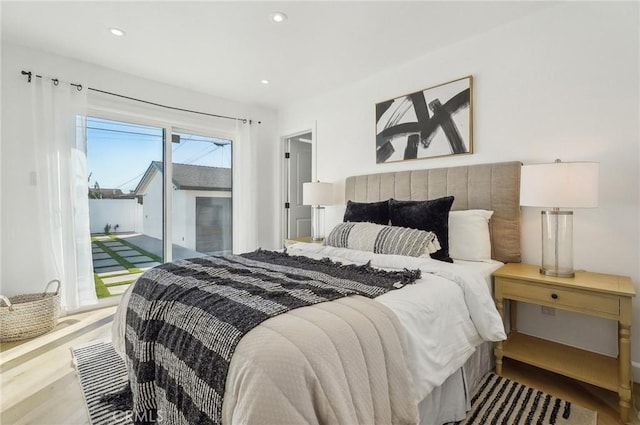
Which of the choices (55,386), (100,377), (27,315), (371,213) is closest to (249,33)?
(371,213)

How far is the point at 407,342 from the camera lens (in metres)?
1.20

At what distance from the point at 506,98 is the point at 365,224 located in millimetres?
1480

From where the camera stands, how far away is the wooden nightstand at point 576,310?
1583mm

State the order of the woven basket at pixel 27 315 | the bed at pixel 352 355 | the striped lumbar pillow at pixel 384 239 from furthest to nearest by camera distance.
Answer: the woven basket at pixel 27 315
the striped lumbar pillow at pixel 384 239
the bed at pixel 352 355

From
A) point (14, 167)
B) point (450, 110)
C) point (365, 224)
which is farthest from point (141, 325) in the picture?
point (450, 110)

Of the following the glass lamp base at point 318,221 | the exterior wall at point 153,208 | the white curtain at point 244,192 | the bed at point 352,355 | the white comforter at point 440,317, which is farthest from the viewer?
the white curtain at point 244,192

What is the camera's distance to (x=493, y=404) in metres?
1.71

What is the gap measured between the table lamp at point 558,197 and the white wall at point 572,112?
276 mm

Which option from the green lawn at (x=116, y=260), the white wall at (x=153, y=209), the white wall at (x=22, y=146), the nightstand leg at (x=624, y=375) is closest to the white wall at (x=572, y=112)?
the nightstand leg at (x=624, y=375)

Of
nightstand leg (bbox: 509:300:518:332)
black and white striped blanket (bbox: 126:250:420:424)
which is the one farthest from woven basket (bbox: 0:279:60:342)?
nightstand leg (bbox: 509:300:518:332)

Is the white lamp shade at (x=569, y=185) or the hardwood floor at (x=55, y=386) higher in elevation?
the white lamp shade at (x=569, y=185)

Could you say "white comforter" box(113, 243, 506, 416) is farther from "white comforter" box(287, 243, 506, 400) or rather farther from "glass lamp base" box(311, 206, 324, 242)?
"glass lamp base" box(311, 206, 324, 242)

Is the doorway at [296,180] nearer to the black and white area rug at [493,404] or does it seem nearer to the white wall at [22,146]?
the white wall at [22,146]

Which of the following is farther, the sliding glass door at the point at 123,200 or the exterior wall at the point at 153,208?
the exterior wall at the point at 153,208
